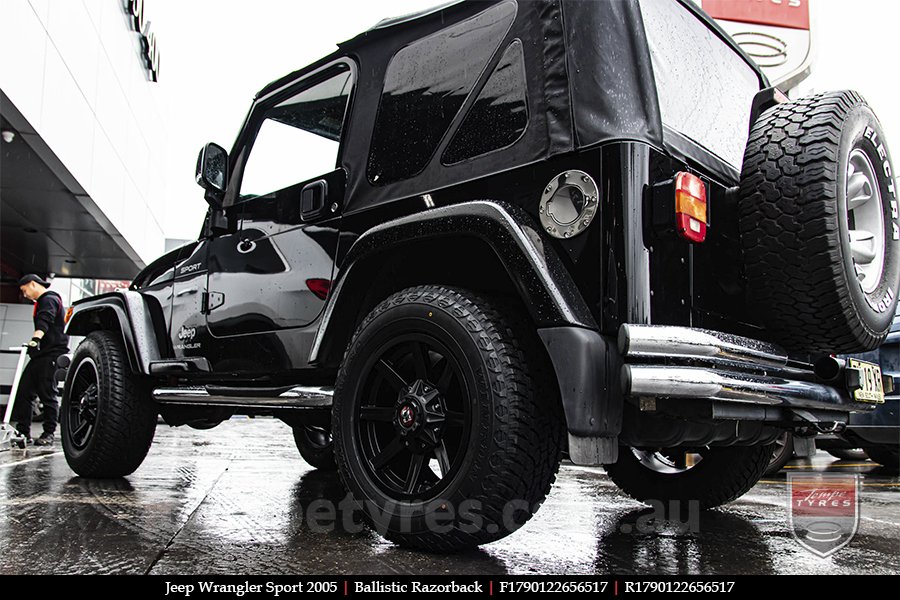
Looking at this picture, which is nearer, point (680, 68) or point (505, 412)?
point (505, 412)

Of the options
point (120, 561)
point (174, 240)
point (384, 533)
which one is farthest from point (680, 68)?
point (174, 240)

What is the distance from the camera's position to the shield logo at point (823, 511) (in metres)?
2.91

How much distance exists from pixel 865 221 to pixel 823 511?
1.95 meters

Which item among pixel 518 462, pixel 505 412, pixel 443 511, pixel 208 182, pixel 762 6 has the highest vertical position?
pixel 762 6

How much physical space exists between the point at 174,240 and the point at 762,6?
84.2 feet

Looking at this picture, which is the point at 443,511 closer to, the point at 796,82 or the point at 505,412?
the point at 505,412

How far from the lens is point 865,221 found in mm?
2652

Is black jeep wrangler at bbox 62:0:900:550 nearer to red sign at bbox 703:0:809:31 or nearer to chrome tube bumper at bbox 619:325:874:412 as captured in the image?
chrome tube bumper at bbox 619:325:874:412

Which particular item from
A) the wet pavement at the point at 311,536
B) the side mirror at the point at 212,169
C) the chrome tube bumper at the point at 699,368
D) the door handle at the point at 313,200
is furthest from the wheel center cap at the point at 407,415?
the side mirror at the point at 212,169

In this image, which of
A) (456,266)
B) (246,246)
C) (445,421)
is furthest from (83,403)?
(445,421)

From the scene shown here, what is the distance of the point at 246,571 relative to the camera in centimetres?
210

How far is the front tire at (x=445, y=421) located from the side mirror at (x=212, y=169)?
1775mm

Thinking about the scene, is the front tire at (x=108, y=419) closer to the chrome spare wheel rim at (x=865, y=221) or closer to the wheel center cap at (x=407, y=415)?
the wheel center cap at (x=407, y=415)

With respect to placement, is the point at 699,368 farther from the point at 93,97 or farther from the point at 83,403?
the point at 93,97
